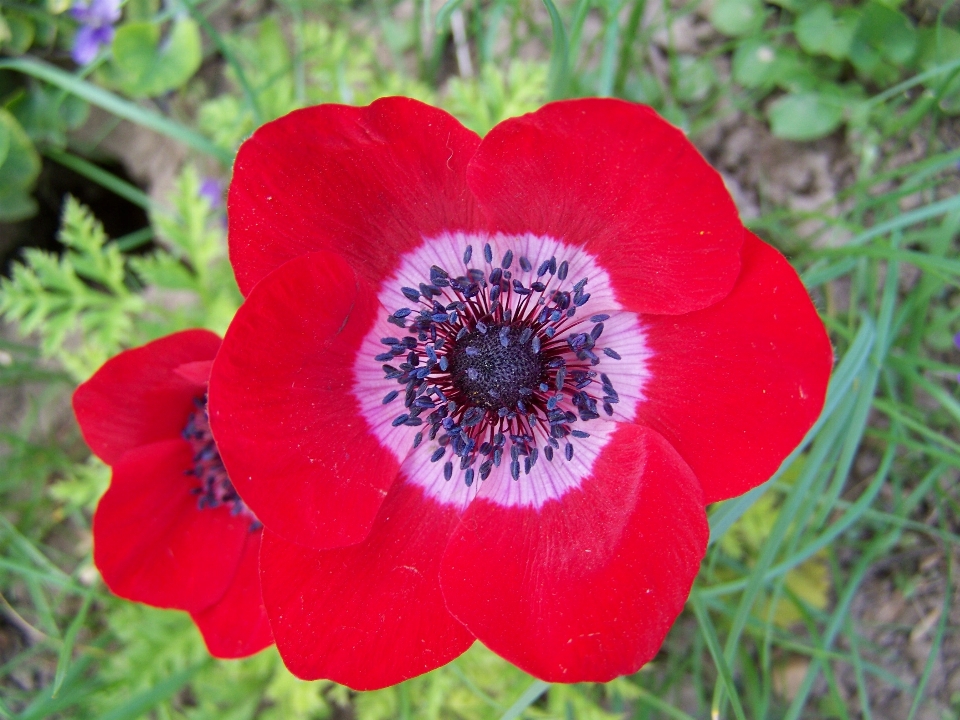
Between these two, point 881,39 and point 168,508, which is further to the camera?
point 881,39

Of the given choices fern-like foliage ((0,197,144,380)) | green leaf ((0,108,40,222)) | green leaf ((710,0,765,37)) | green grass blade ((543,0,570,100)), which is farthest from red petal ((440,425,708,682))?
green leaf ((0,108,40,222))

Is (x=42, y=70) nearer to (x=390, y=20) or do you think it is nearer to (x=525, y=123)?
(x=390, y=20)

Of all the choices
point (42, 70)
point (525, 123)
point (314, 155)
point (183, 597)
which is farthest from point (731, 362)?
point (42, 70)

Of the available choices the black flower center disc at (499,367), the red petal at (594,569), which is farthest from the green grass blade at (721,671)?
the black flower center disc at (499,367)

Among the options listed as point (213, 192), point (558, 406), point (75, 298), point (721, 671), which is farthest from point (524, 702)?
point (213, 192)

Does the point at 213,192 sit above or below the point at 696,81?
below

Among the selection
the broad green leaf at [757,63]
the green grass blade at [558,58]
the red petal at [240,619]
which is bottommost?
the red petal at [240,619]

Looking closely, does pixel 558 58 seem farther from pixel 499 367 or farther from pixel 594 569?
pixel 594 569

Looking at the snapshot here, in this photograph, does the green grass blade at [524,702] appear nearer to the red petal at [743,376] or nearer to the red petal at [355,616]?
the red petal at [355,616]
